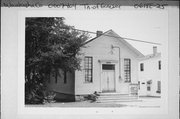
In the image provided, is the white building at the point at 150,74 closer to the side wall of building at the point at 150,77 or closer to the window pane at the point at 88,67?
the side wall of building at the point at 150,77

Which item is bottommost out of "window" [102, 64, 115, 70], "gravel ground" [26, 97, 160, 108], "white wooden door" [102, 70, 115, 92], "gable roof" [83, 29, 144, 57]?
"gravel ground" [26, 97, 160, 108]

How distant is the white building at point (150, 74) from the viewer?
297cm

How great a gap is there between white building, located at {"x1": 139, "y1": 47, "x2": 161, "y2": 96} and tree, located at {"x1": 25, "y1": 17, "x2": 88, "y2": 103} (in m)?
0.84

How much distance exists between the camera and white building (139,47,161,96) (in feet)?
9.74

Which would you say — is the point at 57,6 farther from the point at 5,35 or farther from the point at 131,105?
the point at 131,105

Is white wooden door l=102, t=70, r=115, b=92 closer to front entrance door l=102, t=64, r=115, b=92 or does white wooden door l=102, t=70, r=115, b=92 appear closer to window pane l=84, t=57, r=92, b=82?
front entrance door l=102, t=64, r=115, b=92

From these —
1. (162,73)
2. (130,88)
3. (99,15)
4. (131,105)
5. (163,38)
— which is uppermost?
(99,15)

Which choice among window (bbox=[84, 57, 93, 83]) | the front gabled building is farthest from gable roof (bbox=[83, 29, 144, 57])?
window (bbox=[84, 57, 93, 83])

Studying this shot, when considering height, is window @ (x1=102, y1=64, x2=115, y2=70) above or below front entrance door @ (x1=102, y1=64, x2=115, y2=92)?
above

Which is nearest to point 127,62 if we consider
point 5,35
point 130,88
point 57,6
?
point 130,88

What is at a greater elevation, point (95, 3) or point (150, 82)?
point (95, 3)

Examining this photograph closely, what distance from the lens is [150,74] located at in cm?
299

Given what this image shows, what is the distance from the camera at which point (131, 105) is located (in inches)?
117

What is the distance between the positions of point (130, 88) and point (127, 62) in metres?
0.34
